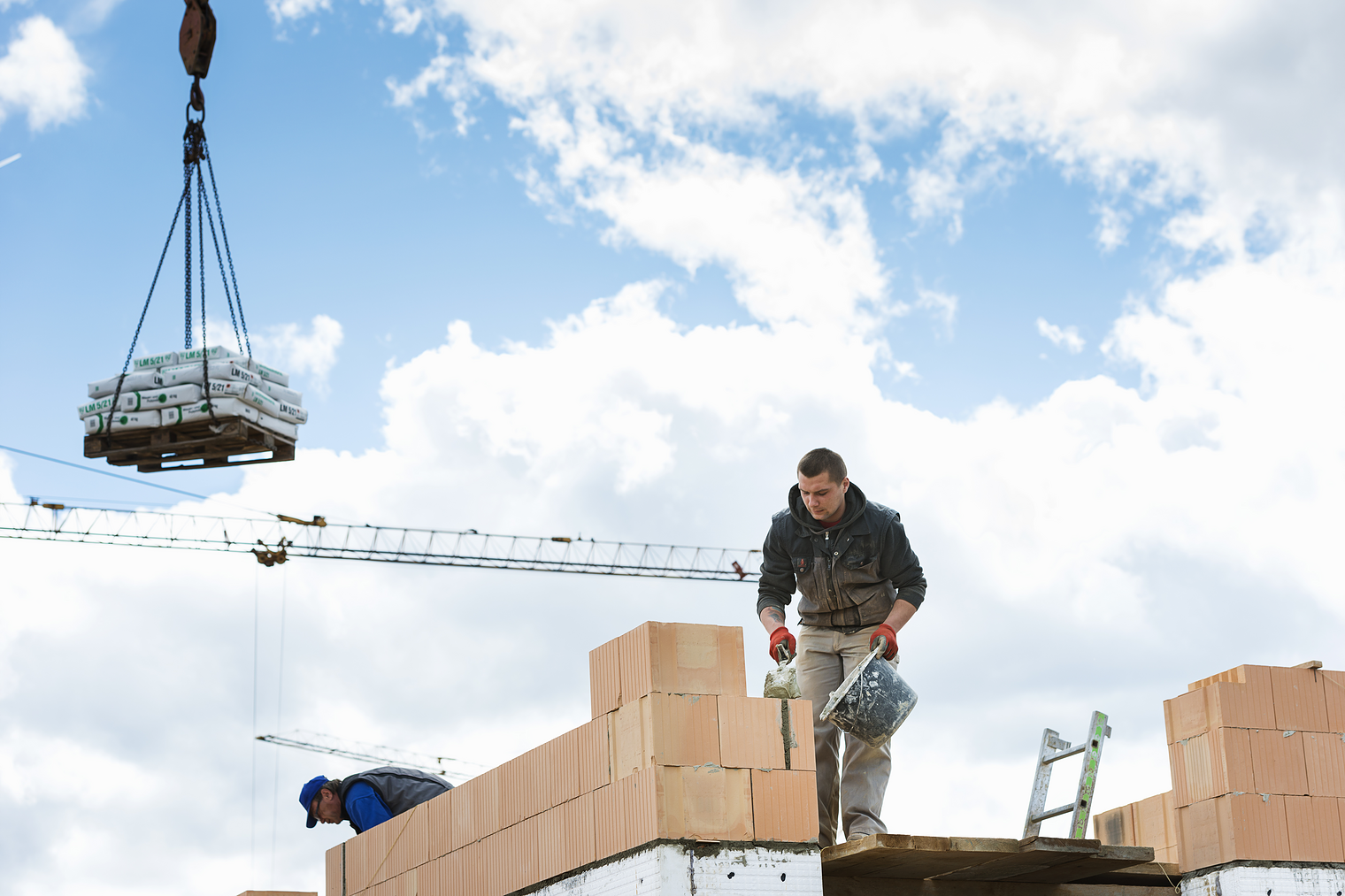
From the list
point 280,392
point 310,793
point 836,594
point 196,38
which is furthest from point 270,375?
point 836,594

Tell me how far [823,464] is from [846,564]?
22.2 inches

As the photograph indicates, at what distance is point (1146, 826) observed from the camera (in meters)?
8.47

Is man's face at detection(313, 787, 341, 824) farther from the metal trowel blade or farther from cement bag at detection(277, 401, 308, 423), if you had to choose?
cement bag at detection(277, 401, 308, 423)

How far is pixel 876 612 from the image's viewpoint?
7375mm

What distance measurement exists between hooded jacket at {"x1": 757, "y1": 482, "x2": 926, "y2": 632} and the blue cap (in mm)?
3817

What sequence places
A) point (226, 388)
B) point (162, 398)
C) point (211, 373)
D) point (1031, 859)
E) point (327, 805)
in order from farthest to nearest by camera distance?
1. point (211, 373)
2. point (162, 398)
3. point (226, 388)
4. point (327, 805)
5. point (1031, 859)

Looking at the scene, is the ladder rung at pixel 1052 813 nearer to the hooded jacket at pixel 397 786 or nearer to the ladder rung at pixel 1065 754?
the ladder rung at pixel 1065 754

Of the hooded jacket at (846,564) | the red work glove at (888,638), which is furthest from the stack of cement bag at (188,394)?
the red work glove at (888,638)

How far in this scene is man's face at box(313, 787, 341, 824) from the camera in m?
9.69

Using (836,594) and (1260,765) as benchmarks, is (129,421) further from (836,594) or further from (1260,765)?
(1260,765)

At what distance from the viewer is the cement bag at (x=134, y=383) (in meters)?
18.0

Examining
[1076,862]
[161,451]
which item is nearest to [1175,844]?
[1076,862]

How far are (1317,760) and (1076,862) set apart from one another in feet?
5.21

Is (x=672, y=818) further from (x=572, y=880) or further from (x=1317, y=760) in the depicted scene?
(x=1317, y=760)
